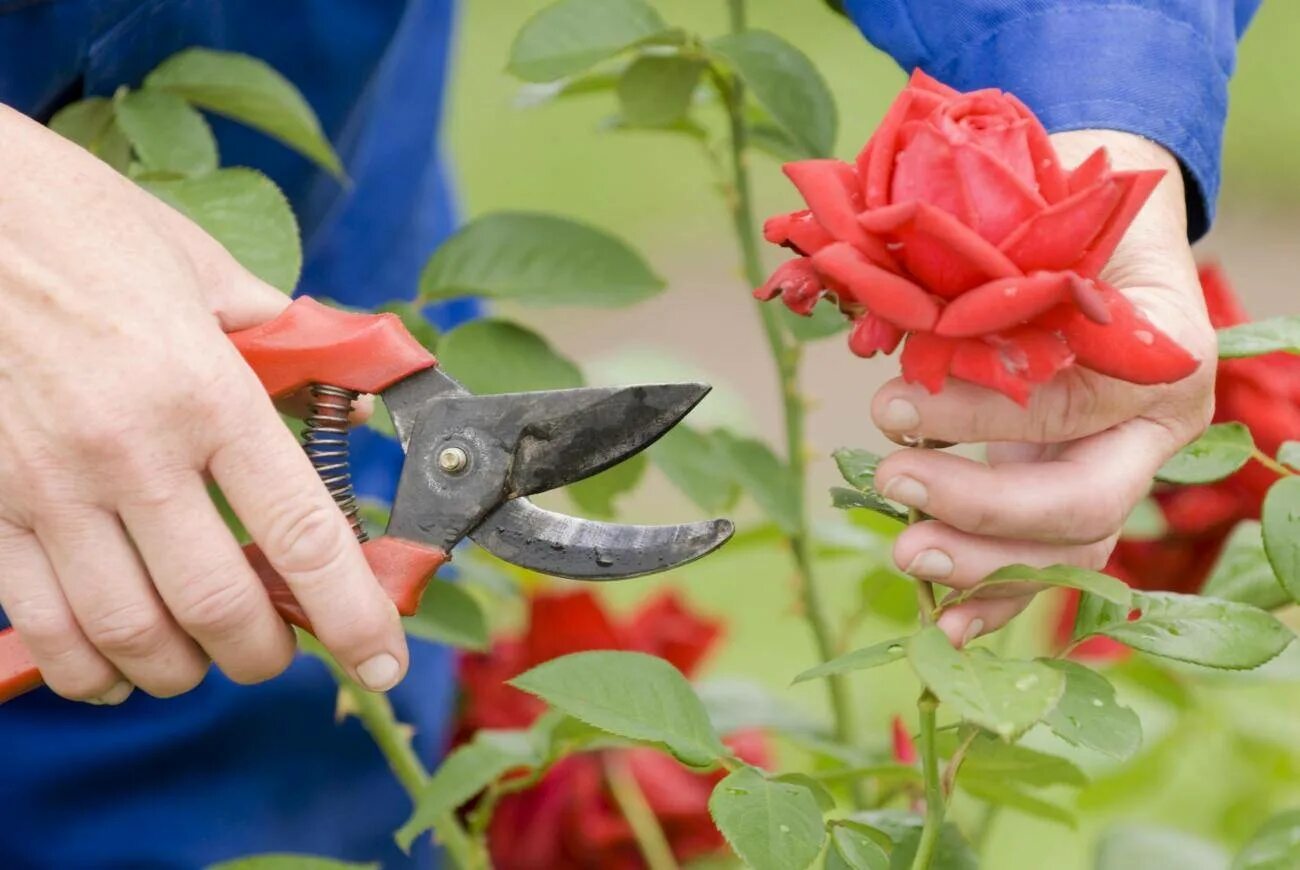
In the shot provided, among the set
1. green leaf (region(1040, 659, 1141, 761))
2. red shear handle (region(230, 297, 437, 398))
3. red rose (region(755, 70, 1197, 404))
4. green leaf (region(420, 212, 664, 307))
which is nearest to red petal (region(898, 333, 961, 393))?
red rose (region(755, 70, 1197, 404))

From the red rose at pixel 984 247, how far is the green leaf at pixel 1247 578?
281 mm

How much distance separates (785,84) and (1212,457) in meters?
0.28

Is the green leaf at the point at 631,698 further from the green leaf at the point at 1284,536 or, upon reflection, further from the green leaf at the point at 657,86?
the green leaf at the point at 657,86

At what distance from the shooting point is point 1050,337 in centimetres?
53

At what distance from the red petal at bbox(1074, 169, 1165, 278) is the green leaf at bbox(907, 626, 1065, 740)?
0.44 feet

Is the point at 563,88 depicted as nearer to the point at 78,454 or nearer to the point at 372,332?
the point at 372,332

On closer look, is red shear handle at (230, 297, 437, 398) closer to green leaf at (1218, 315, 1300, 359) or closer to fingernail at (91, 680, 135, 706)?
fingernail at (91, 680, 135, 706)

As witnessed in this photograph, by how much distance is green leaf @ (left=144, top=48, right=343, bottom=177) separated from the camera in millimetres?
798

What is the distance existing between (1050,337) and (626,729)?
227 mm

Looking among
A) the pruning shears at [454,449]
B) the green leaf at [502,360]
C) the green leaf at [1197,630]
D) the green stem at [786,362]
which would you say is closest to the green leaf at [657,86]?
the green stem at [786,362]

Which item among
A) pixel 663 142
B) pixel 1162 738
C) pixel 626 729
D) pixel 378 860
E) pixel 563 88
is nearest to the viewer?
pixel 626 729

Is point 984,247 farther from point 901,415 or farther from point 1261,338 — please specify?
point 1261,338

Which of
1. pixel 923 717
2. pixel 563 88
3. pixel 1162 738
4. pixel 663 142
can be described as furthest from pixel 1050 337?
pixel 663 142

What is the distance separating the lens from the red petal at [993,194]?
513 millimetres
